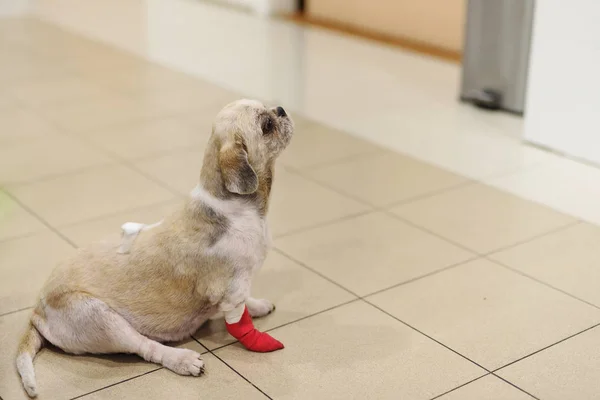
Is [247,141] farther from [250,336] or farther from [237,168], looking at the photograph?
[250,336]

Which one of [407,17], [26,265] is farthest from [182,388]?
[407,17]

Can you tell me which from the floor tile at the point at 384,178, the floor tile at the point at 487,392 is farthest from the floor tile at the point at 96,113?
the floor tile at the point at 487,392

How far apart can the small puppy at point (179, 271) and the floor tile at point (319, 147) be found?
1612mm

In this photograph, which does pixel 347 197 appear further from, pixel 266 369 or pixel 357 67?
pixel 357 67

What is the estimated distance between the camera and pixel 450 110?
4.74 m

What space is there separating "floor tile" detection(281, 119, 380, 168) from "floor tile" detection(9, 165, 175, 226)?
28.0 inches

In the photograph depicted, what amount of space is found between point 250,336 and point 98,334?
43 centimetres

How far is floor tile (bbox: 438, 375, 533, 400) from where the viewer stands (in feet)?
7.39

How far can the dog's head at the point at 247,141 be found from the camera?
2.24m

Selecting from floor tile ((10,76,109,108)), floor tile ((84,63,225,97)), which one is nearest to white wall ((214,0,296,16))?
floor tile ((84,63,225,97))

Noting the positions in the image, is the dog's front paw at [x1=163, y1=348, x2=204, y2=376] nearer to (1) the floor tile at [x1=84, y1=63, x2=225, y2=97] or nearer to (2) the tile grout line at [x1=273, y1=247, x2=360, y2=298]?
(2) the tile grout line at [x1=273, y1=247, x2=360, y2=298]

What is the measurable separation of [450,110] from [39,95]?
7.98ft

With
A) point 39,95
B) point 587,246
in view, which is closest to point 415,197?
point 587,246

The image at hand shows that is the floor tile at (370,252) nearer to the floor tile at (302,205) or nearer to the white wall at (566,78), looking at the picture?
the floor tile at (302,205)
